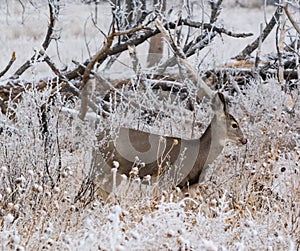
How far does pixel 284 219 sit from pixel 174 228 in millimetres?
861

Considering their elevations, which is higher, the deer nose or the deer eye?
the deer eye

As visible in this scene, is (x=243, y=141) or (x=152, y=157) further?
(x=243, y=141)

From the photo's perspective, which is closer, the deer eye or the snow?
the snow

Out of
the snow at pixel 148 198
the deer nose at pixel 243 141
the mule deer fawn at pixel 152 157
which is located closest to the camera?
the snow at pixel 148 198

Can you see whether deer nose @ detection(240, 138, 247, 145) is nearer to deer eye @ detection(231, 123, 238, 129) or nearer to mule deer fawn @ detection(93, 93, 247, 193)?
mule deer fawn @ detection(93, 93, 247, 193)

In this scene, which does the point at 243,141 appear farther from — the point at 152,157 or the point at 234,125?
the point at 152,157

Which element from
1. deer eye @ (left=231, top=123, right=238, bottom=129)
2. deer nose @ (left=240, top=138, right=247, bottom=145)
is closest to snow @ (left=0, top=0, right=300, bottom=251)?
deer nose @ (left=240, top=138, right=247, bottom=145)

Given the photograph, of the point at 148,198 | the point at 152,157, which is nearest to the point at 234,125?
the point at 152,157

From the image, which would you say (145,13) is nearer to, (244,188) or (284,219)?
(244,188)

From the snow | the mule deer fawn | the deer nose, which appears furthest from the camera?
the deer nose

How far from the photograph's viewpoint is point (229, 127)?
4.29m

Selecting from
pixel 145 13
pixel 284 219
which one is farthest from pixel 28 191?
pixel 145 13

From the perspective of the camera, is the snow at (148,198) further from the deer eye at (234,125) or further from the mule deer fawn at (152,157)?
the deer eye at (234,125)

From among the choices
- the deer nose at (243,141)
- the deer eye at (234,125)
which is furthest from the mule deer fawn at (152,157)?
the deer eye at (234,125)
